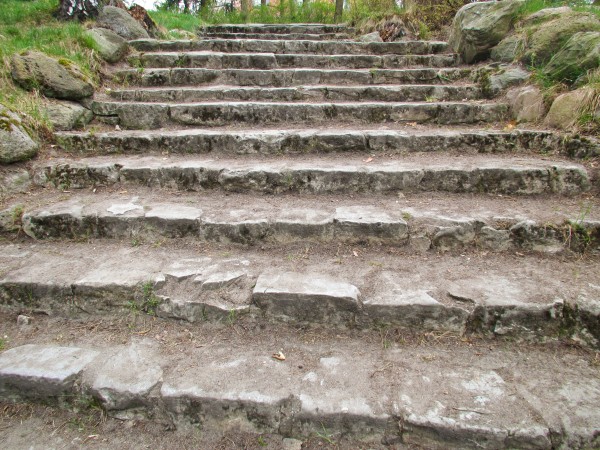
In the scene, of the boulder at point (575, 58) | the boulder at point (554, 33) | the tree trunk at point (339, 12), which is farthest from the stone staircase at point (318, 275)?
the tree trunk at point (339, 12)

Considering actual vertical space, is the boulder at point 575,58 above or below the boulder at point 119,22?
below

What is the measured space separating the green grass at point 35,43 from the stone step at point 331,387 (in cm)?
225

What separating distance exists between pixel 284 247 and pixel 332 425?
107cm

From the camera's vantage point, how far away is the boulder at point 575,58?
2758 mm

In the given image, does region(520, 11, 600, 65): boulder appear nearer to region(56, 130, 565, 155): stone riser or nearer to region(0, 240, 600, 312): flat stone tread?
region(56, 130, 565, 155): stone riser

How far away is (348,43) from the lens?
491 cm

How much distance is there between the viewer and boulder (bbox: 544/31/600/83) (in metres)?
2.76

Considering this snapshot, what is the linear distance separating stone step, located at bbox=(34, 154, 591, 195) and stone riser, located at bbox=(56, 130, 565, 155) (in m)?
0.20

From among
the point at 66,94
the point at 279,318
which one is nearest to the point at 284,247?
the point at 279,318

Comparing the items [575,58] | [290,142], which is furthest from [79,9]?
[575,58]

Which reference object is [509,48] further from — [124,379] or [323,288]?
[124,379]

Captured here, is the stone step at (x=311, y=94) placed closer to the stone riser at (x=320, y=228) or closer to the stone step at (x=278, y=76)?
the stone step at (x=278, y=76)

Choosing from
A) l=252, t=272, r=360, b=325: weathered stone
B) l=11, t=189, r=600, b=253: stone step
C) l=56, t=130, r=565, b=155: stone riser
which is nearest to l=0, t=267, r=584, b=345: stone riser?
l=252, t=272, r=360, b=325: weathered stone

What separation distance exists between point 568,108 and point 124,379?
357 cm
